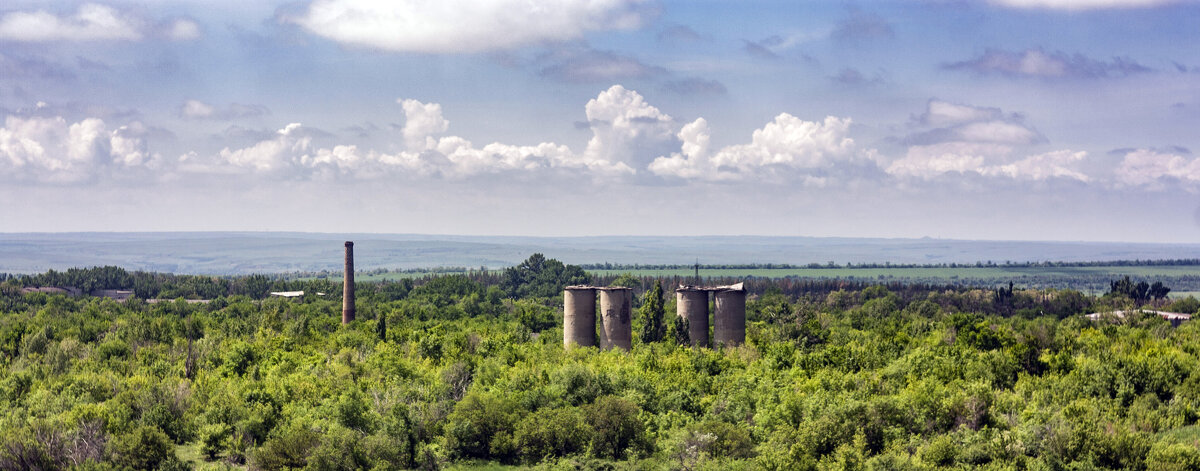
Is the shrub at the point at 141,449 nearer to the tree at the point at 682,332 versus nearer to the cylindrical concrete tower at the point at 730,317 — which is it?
the tree at the point at 682,332

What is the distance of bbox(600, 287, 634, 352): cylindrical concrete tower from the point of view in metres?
97.3

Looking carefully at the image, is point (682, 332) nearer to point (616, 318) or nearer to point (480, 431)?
point (616, 318)

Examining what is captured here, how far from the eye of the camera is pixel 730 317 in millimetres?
95625

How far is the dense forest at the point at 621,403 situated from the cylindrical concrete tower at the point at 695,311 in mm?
1800

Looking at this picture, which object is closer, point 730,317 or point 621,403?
point 621,403

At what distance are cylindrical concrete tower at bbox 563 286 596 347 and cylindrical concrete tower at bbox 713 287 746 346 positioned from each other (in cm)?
1072

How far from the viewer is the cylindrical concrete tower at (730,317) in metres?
95.6

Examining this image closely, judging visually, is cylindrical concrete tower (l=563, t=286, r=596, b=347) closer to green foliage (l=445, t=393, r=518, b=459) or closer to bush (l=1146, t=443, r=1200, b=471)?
green foliage (l=445, t=393, r=518, b=459)

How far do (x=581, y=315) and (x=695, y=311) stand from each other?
982 centimetres

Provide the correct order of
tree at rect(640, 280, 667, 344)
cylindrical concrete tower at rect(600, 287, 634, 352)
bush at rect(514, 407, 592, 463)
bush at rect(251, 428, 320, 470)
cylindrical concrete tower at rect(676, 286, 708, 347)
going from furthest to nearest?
tree at rect(640, 280, 667, 344)
cylindrical concrete tower at rect(600, 287, 634, 352)
cylindrical concrete tower at rect(676, 286, 708, 347)
bush at rect(514, 407, 592, 463)
bush at rect(251, 428, 320, 470)

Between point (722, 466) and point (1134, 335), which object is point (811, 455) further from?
point (1134, 335)

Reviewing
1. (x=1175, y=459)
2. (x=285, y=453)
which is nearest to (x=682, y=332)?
(x=285, y=453)

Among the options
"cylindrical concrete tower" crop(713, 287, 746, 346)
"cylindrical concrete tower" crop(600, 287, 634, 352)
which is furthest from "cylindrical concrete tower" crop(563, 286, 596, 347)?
"cylindrical concrete tower" crop(713, 287, 746, 346)

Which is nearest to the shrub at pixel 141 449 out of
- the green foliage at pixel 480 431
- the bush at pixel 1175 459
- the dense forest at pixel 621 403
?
the dense forest at pixel 621 403
